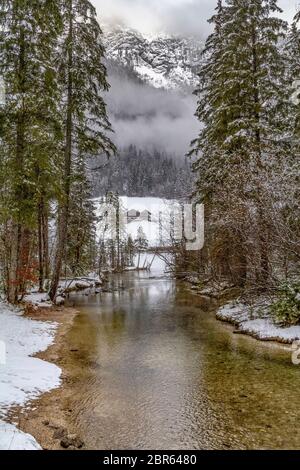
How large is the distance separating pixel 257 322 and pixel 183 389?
5.63 meters

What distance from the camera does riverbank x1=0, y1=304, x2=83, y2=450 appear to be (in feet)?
17.0

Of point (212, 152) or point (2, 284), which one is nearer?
point (2, 284)

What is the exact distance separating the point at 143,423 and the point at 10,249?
11684 millimetres

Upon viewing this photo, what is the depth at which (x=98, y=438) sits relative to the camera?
5.39 metres

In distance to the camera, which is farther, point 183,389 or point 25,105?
point 25,105

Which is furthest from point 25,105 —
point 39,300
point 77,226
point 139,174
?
point 139,174

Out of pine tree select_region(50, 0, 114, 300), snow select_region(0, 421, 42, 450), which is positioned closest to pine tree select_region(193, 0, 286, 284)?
pine tree select_region(50, 0, 114, 300)

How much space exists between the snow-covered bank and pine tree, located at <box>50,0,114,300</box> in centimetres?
784

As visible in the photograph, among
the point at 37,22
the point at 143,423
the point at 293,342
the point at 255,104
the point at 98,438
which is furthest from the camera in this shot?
the point at 255,104

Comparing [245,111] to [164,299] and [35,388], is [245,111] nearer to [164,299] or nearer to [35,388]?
[164,299]

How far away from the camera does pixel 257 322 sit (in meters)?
12.3

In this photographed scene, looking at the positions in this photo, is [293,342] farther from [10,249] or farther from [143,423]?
[10,249]

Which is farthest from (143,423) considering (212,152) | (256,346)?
(212,152)

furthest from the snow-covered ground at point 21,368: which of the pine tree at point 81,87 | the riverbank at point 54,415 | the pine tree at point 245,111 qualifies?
the pine tree at point 245,111
